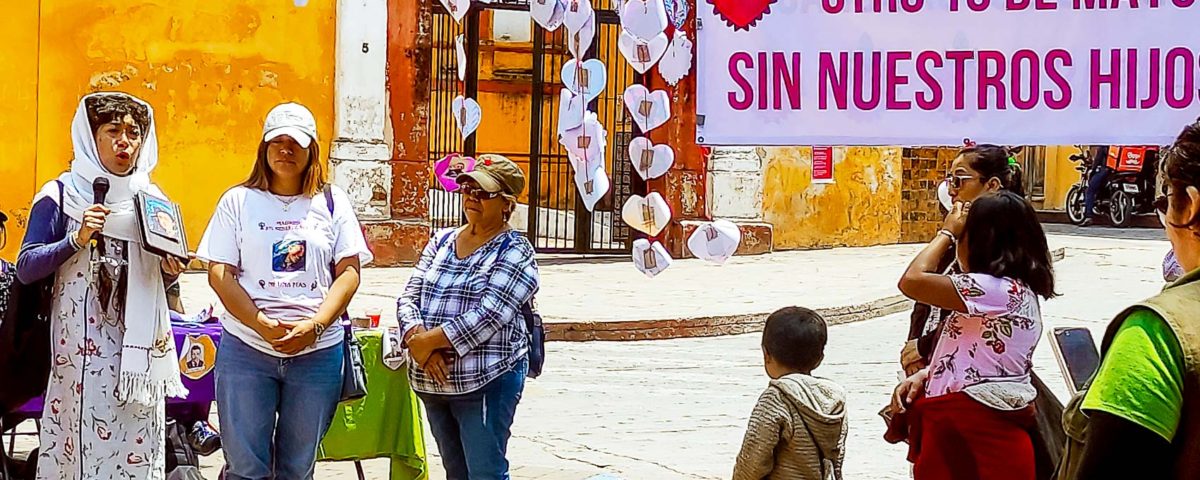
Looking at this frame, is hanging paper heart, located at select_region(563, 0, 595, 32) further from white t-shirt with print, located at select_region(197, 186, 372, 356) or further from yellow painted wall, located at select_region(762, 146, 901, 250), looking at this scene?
yellow painted wall, located at select_region(762, 146, 901, 250)

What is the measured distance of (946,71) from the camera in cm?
420

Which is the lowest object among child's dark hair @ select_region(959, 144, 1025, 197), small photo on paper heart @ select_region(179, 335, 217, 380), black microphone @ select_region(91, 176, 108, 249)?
small photo on paper heart @ select_region(179, 335, 217, 380)

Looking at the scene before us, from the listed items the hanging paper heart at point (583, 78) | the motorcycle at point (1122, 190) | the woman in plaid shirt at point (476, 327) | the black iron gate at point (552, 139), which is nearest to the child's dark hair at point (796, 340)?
the hanging paper heart at point (583, 78)

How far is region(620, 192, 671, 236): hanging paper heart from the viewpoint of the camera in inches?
191

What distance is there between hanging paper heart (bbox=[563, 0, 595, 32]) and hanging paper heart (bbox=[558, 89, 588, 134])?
211 mm

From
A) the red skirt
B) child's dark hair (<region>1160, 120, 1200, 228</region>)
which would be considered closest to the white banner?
the red skirt

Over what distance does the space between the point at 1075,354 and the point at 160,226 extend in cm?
297

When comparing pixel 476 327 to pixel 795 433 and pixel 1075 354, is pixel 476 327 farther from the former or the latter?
pixel 1075 354

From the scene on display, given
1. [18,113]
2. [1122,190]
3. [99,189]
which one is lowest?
[99,189]

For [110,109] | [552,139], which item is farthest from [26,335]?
[552,139]

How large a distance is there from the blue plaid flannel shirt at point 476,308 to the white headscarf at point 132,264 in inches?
33.1

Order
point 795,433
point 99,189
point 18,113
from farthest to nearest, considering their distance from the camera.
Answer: point 18,113 < point 99,189 < point 795,433

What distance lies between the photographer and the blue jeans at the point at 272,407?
5215 mm

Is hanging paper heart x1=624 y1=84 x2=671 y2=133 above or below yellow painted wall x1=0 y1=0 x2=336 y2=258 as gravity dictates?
below
